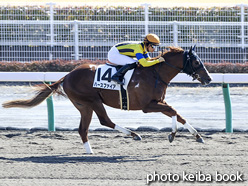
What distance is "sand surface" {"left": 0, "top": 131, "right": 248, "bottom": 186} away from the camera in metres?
5.83

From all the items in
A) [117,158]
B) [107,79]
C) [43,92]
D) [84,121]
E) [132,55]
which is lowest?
[117,158]

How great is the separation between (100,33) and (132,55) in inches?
355

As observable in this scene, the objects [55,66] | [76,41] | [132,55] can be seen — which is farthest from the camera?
[76,41]

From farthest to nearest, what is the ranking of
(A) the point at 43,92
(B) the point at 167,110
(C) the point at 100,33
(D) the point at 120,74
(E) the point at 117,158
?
(C) the point at 100,33, (A) the point at 43,92, (D) the point at 120,74, (B) the point at 167,110, (E) the point at 117,158

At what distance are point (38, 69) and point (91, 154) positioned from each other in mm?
8912

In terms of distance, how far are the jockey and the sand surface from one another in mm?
1012

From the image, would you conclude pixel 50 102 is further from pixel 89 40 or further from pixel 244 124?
pixel 89 40

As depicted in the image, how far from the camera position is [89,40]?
16938 millimetres

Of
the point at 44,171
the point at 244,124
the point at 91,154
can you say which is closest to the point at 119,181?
the point at 44,171

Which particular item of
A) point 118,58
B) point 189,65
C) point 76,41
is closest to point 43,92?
point 118,58

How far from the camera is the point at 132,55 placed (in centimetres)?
805

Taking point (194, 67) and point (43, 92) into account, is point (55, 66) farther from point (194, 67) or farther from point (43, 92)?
point (194, 67)

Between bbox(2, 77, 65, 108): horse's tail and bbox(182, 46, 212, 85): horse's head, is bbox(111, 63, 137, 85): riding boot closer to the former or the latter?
bbox(182, 46, 212, 85): horse's head

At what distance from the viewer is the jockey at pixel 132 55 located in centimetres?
791
